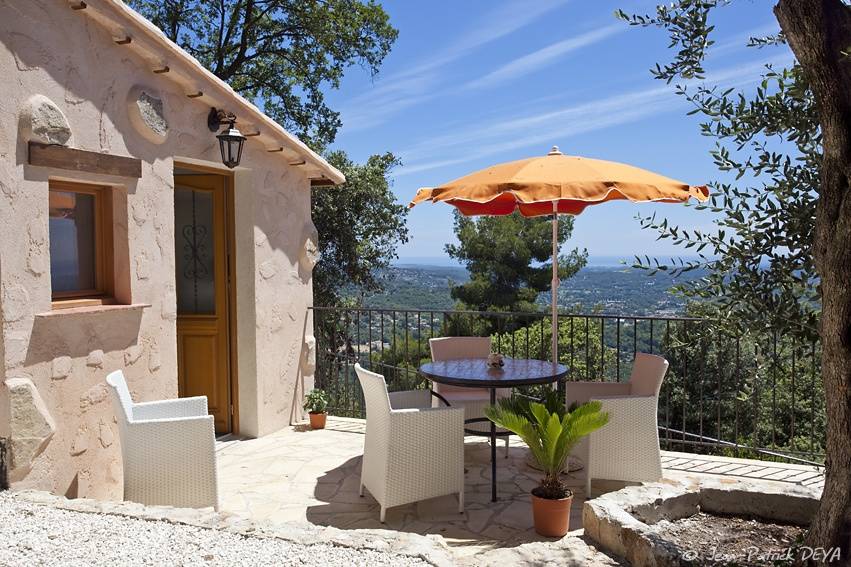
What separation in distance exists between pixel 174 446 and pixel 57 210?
160 centimetres

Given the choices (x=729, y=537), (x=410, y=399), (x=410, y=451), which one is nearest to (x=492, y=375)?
(x=410, y=399)

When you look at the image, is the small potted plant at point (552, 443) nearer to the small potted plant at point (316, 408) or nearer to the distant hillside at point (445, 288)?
the small potted plant at point (316, 408)

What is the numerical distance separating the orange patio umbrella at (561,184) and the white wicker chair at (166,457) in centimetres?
214

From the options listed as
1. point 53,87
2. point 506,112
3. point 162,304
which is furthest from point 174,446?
→ point 506,112

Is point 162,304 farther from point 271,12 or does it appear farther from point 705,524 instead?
point 271,12

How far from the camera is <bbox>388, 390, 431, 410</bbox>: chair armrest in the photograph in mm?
4473

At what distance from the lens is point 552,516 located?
357 cm

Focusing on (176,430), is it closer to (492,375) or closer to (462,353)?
(492,375)

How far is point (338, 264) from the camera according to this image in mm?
12445

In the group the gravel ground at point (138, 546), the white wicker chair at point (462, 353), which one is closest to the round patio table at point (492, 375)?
the white wicker chair at point (462, 353)

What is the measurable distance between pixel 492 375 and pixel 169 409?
2.06 m

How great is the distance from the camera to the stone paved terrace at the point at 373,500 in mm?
3801

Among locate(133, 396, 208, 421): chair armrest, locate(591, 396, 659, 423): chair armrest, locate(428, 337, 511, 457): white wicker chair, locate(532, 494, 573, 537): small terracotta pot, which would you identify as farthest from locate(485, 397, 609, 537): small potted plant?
locate(133, 396, 208, 421): chair armrest

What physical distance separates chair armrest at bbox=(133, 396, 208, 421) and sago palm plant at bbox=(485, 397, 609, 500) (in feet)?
5.93
